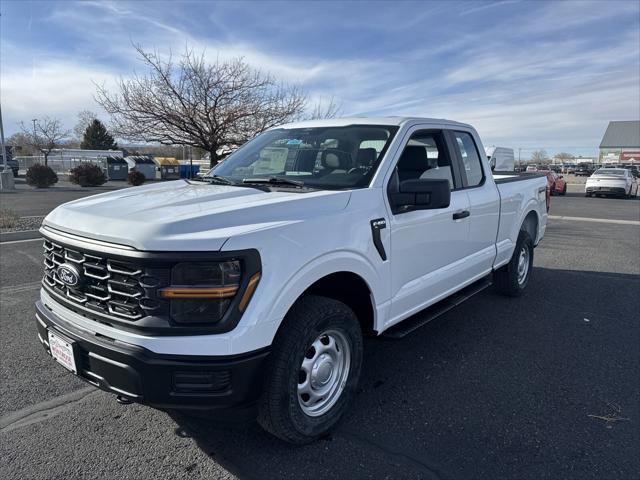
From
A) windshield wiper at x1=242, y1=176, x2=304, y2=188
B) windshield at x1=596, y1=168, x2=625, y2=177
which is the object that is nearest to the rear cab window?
windshield wiper at x1=242, y1=176, x2=304, y2=188

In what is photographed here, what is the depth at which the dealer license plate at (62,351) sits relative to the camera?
100 inches

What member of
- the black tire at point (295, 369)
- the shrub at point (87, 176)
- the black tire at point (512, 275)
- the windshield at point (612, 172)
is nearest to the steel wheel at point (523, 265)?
the black tire at point (512, 275)

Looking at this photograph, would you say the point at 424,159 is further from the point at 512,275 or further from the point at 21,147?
the point at 21,147

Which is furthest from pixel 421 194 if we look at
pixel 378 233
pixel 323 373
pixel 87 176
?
pixel 87 176

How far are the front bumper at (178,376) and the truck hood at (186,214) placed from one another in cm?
52

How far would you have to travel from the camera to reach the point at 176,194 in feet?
10.3

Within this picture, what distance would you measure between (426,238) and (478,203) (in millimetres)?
1160

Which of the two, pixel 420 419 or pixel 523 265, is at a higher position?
pixel 523 265

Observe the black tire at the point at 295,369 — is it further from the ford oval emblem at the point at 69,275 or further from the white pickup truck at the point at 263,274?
the ford oval emblem at the point at 69,275

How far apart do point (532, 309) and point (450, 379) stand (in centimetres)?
228

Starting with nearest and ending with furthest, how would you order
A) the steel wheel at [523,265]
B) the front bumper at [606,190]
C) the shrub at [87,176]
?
the steel wheel at [523,265], the front bumper at [606,190], the shrub at [87,176]

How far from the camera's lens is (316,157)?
373 centimetres

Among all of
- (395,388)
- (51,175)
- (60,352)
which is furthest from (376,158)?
(51,175)

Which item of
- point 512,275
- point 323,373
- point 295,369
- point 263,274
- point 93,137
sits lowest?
point 512,275
